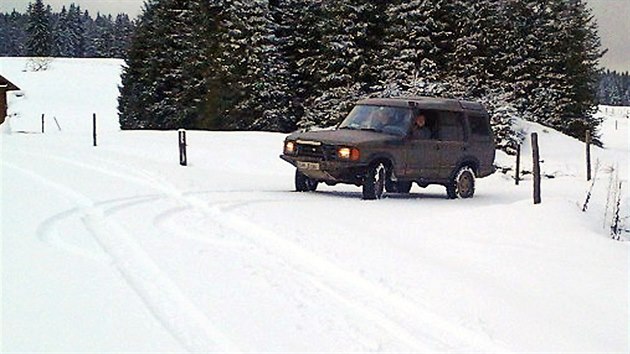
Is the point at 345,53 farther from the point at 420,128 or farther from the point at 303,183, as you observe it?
the point at 303,183

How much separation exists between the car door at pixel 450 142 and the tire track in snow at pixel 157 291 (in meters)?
7.83

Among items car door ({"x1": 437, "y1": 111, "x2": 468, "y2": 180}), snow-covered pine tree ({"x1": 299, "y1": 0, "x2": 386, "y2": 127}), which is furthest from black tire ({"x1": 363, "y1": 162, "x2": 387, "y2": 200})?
snow-covered pine tree ({"x1": 299, "y1": 0, "x2": 386, "y2": 127})

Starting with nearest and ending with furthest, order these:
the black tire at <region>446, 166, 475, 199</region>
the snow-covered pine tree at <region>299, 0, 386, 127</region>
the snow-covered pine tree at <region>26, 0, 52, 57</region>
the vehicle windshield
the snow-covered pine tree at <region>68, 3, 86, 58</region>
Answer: the vehicle windshield
the black tire at <region>446, 166, 475, 199</region>
the snow-covered pine tree at <region>299, 0, 386, 127</region>
the snow-covered pine tree at <region>26, 0, 52, 57</region>
the snow-covered pine tree at <region>68, 3, 86, 58</region>

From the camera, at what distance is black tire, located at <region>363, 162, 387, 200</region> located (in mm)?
14008

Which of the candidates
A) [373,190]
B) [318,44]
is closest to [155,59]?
[318,44]

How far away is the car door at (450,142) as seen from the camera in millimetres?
15625

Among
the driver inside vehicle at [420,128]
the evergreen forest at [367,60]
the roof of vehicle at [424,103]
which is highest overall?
the evergreen forest at [367,60]

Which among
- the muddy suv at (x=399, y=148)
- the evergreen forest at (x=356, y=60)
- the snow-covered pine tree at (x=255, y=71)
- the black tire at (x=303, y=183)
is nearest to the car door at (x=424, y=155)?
the muddy suv at (x=399, y=148)

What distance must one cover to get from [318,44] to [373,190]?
1060 inches

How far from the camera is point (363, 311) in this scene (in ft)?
20.4

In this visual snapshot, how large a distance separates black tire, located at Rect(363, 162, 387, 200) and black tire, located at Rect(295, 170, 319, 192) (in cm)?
126

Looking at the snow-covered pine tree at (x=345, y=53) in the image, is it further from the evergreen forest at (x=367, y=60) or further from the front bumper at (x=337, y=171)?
the front bumper at (x=337, y=171)

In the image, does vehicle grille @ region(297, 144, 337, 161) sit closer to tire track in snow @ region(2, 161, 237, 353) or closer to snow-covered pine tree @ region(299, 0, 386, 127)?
tire track in snow @ region(2, 161, 237, 353)

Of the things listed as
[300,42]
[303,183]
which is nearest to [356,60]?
[300,42]
